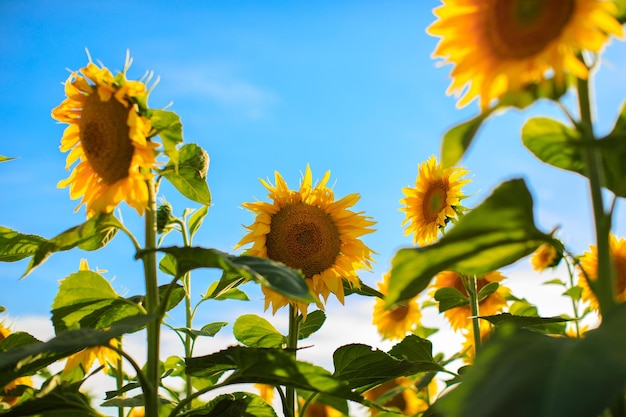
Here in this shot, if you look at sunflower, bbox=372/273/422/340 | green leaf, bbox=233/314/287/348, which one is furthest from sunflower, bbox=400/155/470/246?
green leaf, bbox=233/314/287/348

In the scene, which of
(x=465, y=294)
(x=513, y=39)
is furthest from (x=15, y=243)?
(x=465, y=294)

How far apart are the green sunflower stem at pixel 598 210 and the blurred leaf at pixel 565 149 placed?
8 cm

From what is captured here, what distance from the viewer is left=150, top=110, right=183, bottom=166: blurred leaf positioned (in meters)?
1.53

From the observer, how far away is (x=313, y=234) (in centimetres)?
239

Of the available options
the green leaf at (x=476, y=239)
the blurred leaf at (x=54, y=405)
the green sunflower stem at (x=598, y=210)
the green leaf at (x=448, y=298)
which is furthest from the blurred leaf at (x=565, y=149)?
the green leaf at (x=448, y=298)

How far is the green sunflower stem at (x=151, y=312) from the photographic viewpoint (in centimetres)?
148

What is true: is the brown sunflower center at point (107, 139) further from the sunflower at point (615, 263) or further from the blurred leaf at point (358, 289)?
the sunflower at point (615, 263)

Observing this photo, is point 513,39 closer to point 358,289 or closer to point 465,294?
point 358,289

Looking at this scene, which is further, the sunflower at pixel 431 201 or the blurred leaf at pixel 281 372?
the sunflower at pixel 431 201

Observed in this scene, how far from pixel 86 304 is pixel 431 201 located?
1959mm

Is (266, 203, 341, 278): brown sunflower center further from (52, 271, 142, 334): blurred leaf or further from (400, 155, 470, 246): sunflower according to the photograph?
(400, 155, 470, 246): sunflower

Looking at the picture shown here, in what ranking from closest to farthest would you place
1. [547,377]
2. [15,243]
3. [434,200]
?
1. [547,377]
2. [15,243]
3. [434,200]

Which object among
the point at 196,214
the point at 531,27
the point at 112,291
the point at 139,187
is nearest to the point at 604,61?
the point at 531,27

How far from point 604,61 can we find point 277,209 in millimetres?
1414
